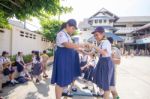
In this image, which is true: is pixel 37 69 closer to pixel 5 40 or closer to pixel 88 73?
pixel 88 73

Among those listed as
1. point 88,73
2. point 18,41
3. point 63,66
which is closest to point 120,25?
point 18,41

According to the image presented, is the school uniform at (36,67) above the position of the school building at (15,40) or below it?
below

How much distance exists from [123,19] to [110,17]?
10.4 meters

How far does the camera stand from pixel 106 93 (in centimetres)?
523

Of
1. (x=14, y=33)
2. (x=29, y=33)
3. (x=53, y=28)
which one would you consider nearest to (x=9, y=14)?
(x=14, y=33)

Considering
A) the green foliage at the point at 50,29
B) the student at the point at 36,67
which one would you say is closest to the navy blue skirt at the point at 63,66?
the student at the point at 36,67

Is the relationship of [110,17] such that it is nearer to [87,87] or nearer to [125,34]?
[125,34]

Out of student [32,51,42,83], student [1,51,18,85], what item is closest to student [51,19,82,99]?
student [1,51,18,85]

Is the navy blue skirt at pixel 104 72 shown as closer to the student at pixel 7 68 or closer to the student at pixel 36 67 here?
the student at pixel 7 68

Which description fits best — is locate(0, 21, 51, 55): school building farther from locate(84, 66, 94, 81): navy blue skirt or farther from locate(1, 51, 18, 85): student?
locate(84, 66, 94, 81): navy blue skirt

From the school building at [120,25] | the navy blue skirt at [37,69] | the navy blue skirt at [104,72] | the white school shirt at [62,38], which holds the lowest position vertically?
the navy blue skirt at [37,69]

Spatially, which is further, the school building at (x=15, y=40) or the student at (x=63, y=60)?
the school building at (x=15, y=40)

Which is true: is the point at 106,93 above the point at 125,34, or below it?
below

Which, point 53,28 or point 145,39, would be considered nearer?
point 53,28
